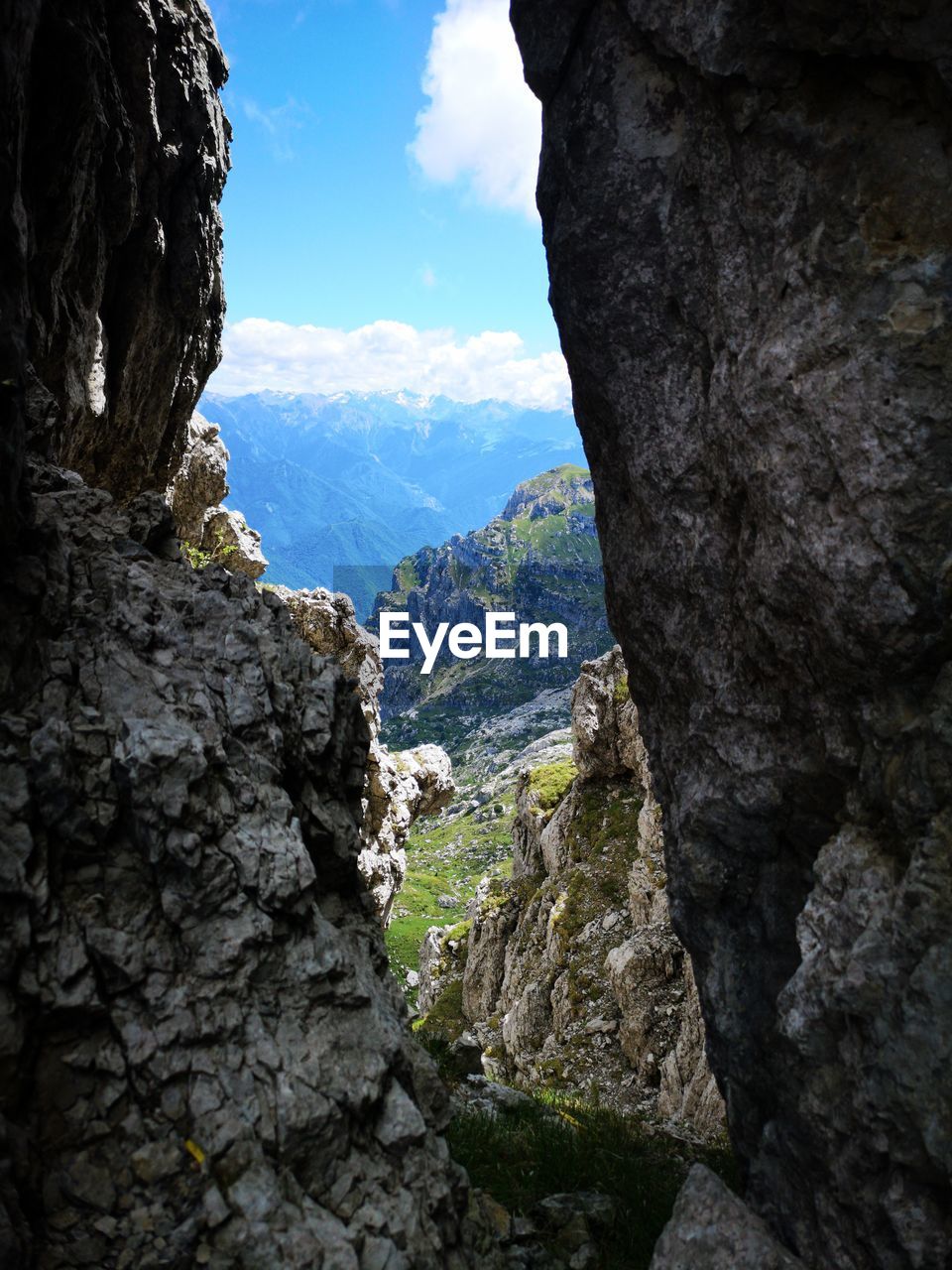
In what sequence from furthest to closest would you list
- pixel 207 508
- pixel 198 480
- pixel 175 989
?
pixel 207 508 < pixel 198 480 < pixel 175 989

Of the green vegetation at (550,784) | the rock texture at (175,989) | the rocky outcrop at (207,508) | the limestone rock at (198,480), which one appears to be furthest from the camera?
the green vegetation at (550,784)

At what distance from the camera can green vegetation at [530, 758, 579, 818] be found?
62.2 metres

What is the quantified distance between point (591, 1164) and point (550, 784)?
5028 cm

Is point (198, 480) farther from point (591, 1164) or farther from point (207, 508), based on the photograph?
point (591, 1164)

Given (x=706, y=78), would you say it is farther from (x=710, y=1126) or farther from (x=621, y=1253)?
(x=710, y=1126)

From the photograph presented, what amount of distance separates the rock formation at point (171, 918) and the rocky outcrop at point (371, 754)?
84.1ft

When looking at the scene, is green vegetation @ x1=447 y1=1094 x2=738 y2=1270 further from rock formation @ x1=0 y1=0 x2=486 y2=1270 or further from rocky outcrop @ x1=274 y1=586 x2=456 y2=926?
rocky outcrop @ x1=274 y1=586 x2=456 y2=926

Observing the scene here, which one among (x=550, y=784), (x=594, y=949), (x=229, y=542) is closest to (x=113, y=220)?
(x=229, y=542)

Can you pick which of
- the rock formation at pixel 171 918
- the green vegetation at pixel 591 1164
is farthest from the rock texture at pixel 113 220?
the green vegetation at pixel 591 1164

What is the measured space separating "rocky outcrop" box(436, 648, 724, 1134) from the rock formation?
51.5 ft

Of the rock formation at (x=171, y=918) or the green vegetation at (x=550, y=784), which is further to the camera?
the green vegetation at (x=550, y=784)

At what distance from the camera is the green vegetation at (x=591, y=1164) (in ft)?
42.6

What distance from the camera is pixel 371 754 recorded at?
44219mm

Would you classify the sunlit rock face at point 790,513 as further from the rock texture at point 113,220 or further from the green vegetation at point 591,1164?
the rock texture at point 113,220
